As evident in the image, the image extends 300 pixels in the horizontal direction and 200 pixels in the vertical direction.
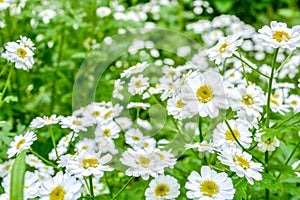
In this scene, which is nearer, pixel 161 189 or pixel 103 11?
pixel 161 189

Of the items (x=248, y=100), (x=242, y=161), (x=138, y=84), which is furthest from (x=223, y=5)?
(x=242, y=161)

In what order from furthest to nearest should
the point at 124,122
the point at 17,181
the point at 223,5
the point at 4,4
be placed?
the point at 223,5, the point at 4,4, the point at 124,122, the point at 17,181

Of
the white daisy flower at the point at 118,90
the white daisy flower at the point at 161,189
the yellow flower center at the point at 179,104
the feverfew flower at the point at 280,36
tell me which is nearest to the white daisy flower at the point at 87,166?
the white daisy flower at the point at 161,189

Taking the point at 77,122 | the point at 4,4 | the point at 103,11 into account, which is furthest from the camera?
the point at 103,11

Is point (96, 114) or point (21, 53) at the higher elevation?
point (21, 53)

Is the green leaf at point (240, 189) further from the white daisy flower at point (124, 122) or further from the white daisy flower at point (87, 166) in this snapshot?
the white daisy flower at point (124, 122)

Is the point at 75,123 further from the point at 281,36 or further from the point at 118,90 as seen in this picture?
the point at 281,36

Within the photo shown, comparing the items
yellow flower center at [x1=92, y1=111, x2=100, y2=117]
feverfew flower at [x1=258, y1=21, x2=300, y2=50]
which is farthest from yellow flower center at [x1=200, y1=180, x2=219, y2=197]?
yellow flower center at [x1=92, y1=111, x2=100, y2=117]
